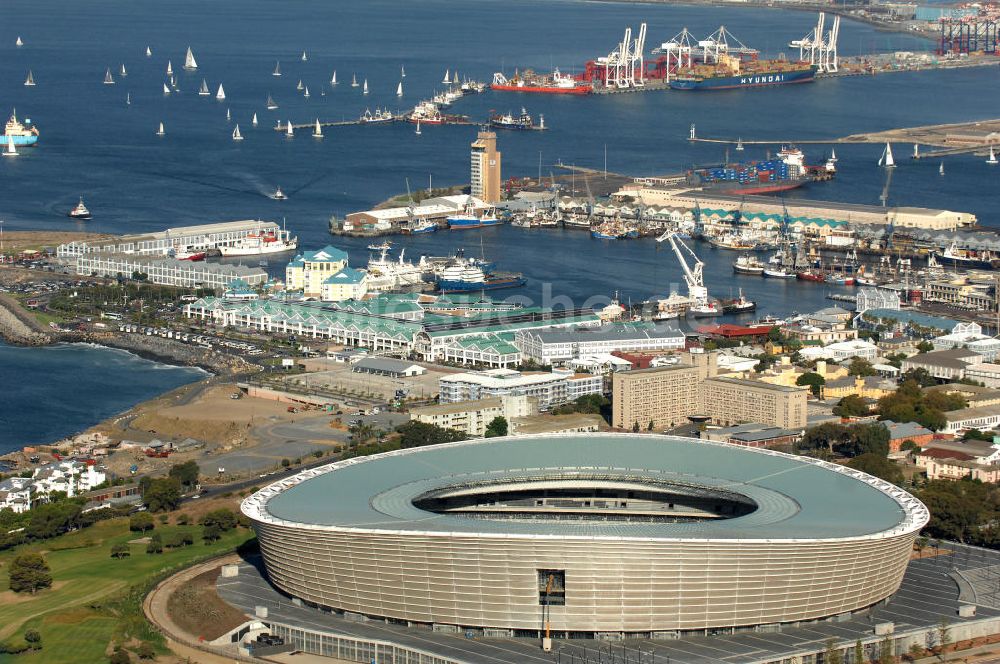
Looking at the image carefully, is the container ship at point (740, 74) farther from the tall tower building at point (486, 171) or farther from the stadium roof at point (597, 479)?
the stadium roof at point (597, 479)

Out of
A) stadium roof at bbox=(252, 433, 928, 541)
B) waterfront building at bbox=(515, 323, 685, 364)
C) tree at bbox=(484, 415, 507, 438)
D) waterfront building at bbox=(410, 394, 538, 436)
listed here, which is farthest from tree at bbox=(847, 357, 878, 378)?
stadium roof at bbox=(252, 433, 928, 541)

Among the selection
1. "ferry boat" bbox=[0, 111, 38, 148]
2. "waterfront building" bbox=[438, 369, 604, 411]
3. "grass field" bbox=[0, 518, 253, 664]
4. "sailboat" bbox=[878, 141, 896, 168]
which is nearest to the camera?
"grass field" bbox=[0, 518, 253, 664]

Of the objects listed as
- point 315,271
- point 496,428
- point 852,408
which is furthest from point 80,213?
point 852,408

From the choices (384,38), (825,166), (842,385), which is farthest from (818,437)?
(384,38)

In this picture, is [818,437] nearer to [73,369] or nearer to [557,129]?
[73,369]

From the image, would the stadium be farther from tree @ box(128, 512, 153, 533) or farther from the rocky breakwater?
the rocky breakwater

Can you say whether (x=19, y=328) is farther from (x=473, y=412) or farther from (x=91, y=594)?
(x=91, y=594)

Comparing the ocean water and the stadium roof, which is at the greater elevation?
the stadium roof

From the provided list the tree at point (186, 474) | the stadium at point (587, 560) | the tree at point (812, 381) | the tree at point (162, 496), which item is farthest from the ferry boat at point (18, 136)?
the stadium at point (587, 560)
